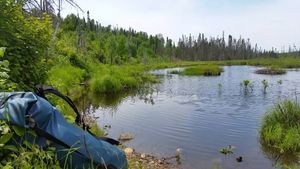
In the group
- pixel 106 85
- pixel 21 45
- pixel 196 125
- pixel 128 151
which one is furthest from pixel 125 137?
pixel 106 85

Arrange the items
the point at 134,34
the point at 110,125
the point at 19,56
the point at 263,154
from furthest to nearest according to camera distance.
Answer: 1. the point at 134,34
2. the point at 110,125
3. the point at 263,154
4. the point at 19,56

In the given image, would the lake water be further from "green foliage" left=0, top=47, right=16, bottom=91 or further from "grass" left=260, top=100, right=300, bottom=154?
"green foliage" left=0, top=47, right=16, bottom=91

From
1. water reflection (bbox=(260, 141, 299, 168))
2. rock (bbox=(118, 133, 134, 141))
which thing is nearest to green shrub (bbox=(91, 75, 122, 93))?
rock (bbox=(118, 133, 134, 141))

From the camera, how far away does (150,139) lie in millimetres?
10727

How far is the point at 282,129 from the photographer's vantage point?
964 cm

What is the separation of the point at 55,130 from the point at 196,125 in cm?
1021

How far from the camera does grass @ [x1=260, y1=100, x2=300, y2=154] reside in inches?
359

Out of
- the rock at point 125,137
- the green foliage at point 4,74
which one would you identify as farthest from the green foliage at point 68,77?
the green foliage at point 4,74

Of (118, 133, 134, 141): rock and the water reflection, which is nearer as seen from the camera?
the water reflection

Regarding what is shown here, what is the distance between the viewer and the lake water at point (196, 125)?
9.10 m

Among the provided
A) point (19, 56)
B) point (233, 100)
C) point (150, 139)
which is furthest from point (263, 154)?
point (233, 100)

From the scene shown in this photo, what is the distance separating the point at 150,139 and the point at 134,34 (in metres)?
87.2

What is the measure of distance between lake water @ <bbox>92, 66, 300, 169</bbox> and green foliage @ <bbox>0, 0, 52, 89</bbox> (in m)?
4.61

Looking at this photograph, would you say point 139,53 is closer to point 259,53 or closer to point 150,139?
point 259,53
